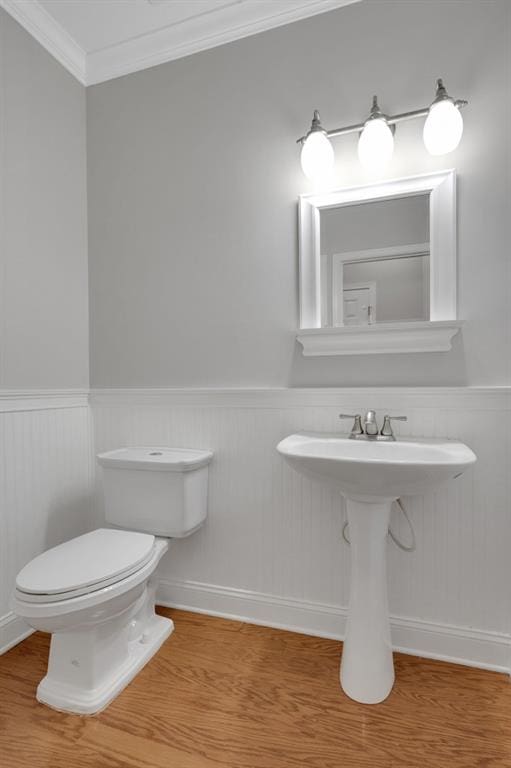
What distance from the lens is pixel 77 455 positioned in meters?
1.84

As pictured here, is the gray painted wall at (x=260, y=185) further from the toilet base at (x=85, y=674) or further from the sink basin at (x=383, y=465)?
the toilet base at (x=85, y=674)

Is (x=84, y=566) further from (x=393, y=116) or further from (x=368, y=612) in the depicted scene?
(x=393, y=116)

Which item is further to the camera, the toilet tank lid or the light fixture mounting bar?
the toilet tank lid

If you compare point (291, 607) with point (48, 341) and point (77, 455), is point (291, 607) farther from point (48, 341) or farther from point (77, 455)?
point (48, 341)

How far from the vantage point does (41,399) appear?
5.43ft

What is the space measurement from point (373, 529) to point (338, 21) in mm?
1831

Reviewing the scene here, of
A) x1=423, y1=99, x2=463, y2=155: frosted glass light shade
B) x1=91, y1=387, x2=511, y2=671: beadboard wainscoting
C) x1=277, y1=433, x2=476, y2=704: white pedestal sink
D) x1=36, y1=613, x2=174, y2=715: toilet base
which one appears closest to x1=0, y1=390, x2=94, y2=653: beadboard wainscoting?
x1=91, y1=387, x2=511, y2=671: beadboard wainscoting

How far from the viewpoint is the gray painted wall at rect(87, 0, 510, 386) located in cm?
137

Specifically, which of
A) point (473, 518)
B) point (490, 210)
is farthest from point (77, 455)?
point (490, 210)

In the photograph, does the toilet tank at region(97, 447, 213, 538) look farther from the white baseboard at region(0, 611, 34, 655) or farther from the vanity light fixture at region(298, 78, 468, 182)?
the vanity light fixture at region(298, 78, 468, 182)

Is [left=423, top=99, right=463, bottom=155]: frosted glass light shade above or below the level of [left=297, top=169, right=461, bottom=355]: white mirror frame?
above

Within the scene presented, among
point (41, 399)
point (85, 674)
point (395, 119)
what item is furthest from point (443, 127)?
point (85, 674)

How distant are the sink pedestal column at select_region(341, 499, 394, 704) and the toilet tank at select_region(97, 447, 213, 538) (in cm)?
63

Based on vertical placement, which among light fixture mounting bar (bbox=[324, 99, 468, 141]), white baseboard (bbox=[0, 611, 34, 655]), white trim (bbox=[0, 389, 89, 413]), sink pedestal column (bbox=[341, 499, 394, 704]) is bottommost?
white baseboard (bbox=[0, 611, 34, 655])
